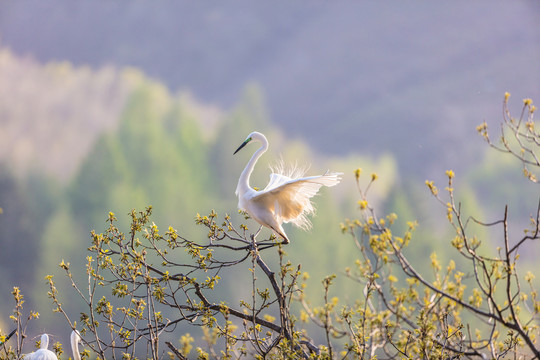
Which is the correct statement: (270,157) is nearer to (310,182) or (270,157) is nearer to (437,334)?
(310,182)

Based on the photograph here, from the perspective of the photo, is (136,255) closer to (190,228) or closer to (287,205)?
(287,205)

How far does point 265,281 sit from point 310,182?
531 centimetres

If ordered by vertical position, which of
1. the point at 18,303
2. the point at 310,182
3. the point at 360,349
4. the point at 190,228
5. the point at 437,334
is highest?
the point at 190,228

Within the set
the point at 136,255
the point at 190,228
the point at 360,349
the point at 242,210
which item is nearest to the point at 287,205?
the point at 242,210

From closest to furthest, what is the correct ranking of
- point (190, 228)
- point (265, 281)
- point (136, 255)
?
point (136, 255)
point (265, 281)
point (190, 228)

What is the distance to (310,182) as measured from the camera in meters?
3.04

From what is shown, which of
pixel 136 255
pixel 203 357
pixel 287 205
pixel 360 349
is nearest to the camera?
pixel 360 349

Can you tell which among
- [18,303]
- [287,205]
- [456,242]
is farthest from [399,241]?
[18,303]

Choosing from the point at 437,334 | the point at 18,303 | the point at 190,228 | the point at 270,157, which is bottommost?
the point at 437,334

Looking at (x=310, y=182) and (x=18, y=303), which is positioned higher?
(x=310, y=182)

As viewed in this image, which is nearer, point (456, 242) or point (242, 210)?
point (456, 242)

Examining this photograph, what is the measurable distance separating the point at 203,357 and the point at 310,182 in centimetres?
120

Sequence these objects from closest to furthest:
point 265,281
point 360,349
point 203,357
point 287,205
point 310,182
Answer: point 360,349 < point 203,357 < point 310,182 < point 287,205 < point 265,281

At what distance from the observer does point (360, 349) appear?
2064mm
